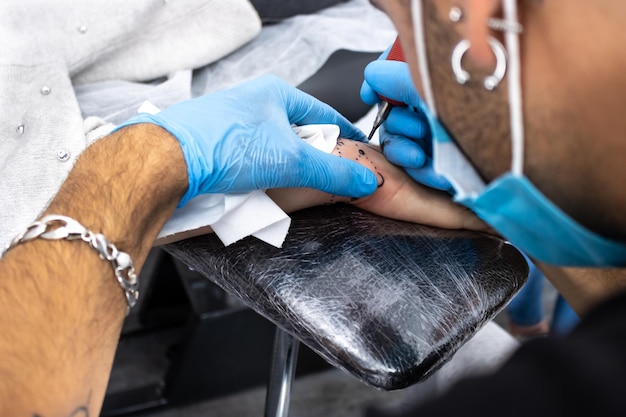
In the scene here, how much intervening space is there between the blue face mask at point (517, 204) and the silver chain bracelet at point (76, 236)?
336mm

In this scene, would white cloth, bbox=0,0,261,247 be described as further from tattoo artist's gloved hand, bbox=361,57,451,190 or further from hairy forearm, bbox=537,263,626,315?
hairy forearm, bbox=537,263,626,315

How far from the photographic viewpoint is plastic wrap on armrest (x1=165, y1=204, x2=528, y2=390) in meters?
0.61

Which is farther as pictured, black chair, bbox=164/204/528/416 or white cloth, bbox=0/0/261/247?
white cloth, bbox=0/0/261/247

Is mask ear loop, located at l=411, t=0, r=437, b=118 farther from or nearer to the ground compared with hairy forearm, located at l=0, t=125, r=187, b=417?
farther from the ground

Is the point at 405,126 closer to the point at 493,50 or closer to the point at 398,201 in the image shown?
the point at 398,201

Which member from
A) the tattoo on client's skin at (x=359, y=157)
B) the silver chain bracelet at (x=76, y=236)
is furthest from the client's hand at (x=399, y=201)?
the silver chain bracelet at (x=76, y=236)

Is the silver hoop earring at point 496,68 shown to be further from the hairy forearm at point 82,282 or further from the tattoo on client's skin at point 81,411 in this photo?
the tattoo on client's skin at point 81,411

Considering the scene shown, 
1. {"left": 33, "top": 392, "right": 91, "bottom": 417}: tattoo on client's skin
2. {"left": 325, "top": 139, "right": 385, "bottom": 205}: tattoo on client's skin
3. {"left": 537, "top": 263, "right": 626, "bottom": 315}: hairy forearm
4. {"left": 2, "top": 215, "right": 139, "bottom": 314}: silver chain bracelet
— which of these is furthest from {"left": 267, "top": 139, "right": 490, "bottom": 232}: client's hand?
{"left": 33, "top": 392, "right": 91, "bottom": 417}: tattoo on client's skin

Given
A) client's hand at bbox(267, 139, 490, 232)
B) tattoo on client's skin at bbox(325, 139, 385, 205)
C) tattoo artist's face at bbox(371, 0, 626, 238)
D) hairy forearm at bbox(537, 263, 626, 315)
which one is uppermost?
tattoo artist's face at bbox(371, 0, 626, 238)

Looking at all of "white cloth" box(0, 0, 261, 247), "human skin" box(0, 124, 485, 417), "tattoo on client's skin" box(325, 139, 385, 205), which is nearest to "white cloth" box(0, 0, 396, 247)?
"white cloth" box(0, 0, 261, 247)

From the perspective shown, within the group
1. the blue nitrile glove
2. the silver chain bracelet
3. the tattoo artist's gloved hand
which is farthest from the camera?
the tattoo artist's gloved hand

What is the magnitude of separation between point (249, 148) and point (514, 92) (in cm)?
33

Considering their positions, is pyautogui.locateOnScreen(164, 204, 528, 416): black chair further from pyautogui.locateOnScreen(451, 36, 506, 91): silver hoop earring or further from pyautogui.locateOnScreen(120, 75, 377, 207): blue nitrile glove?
pyautogui.locateOnScreen(451, 36, 506, 91): silver hoop earring

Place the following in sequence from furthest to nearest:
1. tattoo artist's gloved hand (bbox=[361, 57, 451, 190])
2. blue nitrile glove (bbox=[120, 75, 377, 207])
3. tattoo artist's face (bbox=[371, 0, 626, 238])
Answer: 1. tattoo artist's gloved hand (bbox=[361, 57, 451, 190])
2. blue nitrile glove (bbox=[120, 75, 377, 207])
3. tattoo artist's face (bbox=[371, 0, 626, 238])
